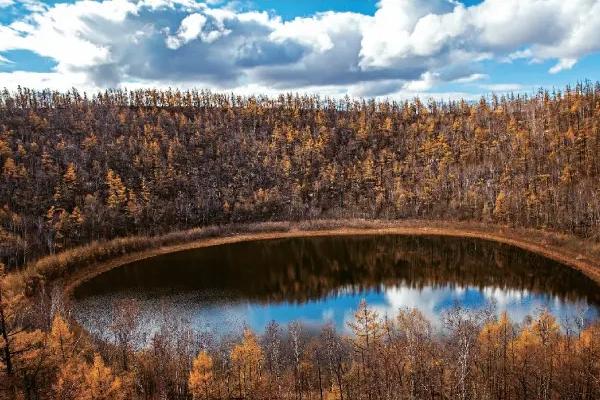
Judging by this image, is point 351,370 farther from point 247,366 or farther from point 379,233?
point 379,233

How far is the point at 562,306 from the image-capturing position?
6041cm

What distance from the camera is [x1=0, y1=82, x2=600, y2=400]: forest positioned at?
35.2m

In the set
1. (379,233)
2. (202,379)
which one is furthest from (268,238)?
(202,379)

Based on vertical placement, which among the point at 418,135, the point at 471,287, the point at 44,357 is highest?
the point at 418,135

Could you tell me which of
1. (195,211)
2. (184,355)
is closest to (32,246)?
(195,211)

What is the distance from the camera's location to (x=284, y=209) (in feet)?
436

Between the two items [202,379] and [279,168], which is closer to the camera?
[202,379]

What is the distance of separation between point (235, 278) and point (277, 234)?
3721cm

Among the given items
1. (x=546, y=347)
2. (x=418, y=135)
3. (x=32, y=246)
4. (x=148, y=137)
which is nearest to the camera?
(x=546, y=347)

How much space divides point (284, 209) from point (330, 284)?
5747 centimetres

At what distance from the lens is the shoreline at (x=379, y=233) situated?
261 ft

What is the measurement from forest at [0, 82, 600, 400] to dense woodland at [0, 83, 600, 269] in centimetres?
67

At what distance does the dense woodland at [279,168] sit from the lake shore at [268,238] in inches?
215

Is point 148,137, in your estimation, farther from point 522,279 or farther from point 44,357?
point 44,357
